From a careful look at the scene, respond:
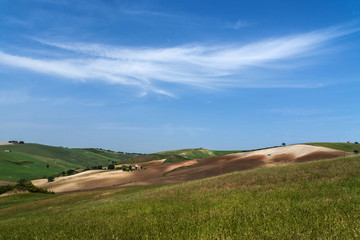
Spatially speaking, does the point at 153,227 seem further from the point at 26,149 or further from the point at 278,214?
the point at 26,149

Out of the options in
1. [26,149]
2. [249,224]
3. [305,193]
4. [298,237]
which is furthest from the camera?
[26,149]

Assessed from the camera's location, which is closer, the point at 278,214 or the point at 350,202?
the point at 278,214

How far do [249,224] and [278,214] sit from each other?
1854mm

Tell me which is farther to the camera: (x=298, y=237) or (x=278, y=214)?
(x=278, y=214)

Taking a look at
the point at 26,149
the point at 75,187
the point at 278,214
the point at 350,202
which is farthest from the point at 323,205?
the point at 26,149

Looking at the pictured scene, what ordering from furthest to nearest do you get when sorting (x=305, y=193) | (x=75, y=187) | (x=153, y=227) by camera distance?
(x=75, y=187) → (x=305, y=193) → (x=153, y=227)

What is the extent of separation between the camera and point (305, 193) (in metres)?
14.4

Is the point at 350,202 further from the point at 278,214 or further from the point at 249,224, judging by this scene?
the point at 249,224

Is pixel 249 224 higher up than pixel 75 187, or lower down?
higher up

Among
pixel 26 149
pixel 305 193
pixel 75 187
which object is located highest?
pixel 26 149

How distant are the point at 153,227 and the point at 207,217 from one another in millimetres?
2295

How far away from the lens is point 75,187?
61.3m

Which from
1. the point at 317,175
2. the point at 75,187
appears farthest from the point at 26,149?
the point at 317,175

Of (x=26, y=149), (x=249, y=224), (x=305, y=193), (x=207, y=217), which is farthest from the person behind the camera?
(x=26, y=149)
